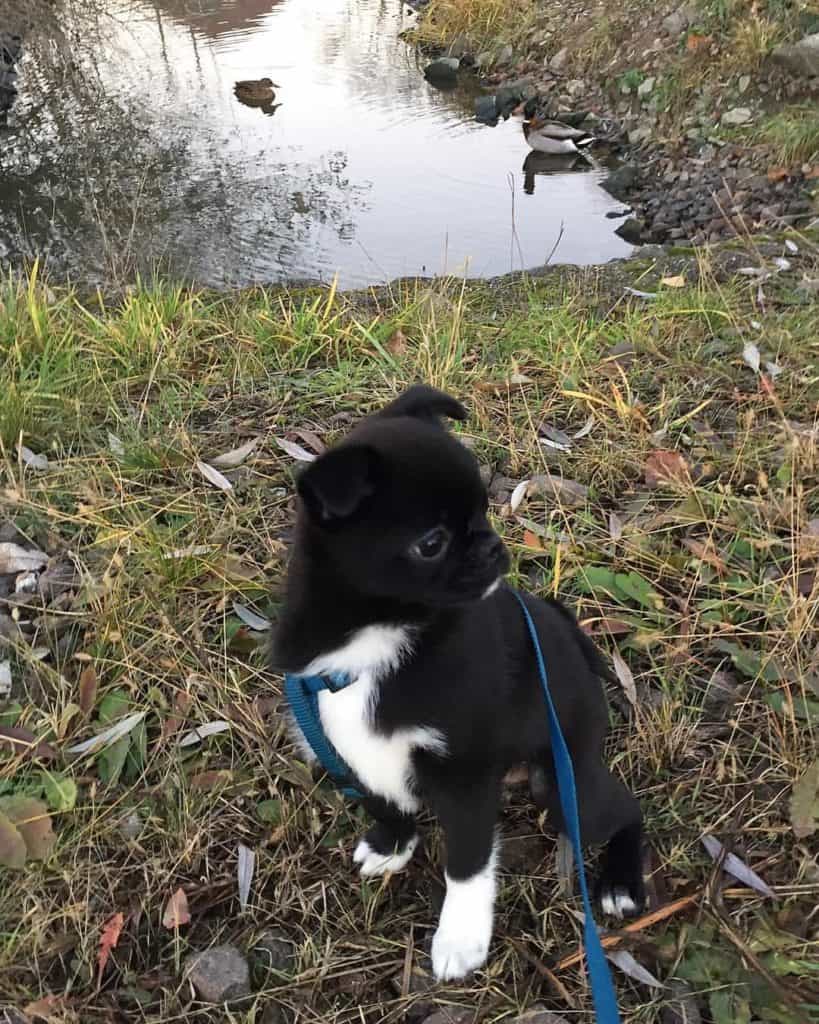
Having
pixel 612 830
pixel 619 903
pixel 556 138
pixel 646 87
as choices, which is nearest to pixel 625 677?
pixel 612 830

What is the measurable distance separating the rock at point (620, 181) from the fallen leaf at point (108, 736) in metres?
8.38

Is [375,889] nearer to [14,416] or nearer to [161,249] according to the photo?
[14,416]

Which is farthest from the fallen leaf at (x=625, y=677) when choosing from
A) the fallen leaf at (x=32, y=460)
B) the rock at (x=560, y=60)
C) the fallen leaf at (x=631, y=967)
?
the rock at (x=560, y=60)

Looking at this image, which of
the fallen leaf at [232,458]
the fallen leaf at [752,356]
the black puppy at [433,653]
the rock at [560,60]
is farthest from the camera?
the rock at [560,60]

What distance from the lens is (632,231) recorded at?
784cm

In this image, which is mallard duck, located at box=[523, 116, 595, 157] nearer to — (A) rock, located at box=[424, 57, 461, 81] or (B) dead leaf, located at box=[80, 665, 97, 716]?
(A) rock, located at box=[424, 57, 461, 81]

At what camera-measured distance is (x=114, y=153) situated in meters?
9.17

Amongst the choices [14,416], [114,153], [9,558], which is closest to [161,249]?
[114,153]

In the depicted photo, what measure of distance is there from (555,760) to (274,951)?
0.86 m

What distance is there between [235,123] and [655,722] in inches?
401

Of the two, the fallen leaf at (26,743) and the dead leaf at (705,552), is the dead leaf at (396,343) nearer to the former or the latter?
the dead leaf at (705,552)

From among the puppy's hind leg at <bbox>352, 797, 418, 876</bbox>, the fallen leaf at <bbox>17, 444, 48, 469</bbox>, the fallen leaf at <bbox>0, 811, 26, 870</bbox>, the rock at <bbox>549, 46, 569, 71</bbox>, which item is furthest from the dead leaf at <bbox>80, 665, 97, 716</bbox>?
the rock at <bbox>549, 46, 569, 71</bbox>

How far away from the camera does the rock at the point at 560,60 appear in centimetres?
1242

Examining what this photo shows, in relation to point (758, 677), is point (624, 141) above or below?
below
